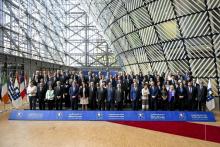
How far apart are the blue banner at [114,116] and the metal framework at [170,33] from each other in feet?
29.7

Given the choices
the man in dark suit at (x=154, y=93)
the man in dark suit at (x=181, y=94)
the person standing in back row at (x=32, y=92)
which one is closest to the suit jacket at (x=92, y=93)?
the person standing in back row at (x=32, y=92)

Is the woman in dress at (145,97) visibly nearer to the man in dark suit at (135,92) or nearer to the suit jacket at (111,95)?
the man in dark suit at (135,92)

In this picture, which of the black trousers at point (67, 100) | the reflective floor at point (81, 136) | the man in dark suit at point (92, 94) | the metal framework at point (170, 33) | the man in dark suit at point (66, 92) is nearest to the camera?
the reflective floor at point (81, 136)

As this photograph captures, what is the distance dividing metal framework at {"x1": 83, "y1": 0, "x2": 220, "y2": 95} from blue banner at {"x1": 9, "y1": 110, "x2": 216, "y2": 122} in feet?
29.7

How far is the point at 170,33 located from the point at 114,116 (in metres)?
13.2

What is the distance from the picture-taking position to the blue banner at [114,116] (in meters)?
15.1

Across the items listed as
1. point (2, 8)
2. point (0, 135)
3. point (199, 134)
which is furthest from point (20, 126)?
point (2, 8)

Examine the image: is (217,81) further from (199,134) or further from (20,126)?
(20,126)

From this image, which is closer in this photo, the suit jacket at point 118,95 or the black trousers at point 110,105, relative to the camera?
the suit jacket at point 118,95

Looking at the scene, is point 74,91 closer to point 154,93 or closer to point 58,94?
point 58,94

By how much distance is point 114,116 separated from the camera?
1516 cm

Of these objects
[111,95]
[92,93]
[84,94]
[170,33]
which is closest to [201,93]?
[111,95]

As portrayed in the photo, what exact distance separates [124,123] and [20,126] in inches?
187

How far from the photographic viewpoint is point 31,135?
11734 mm
